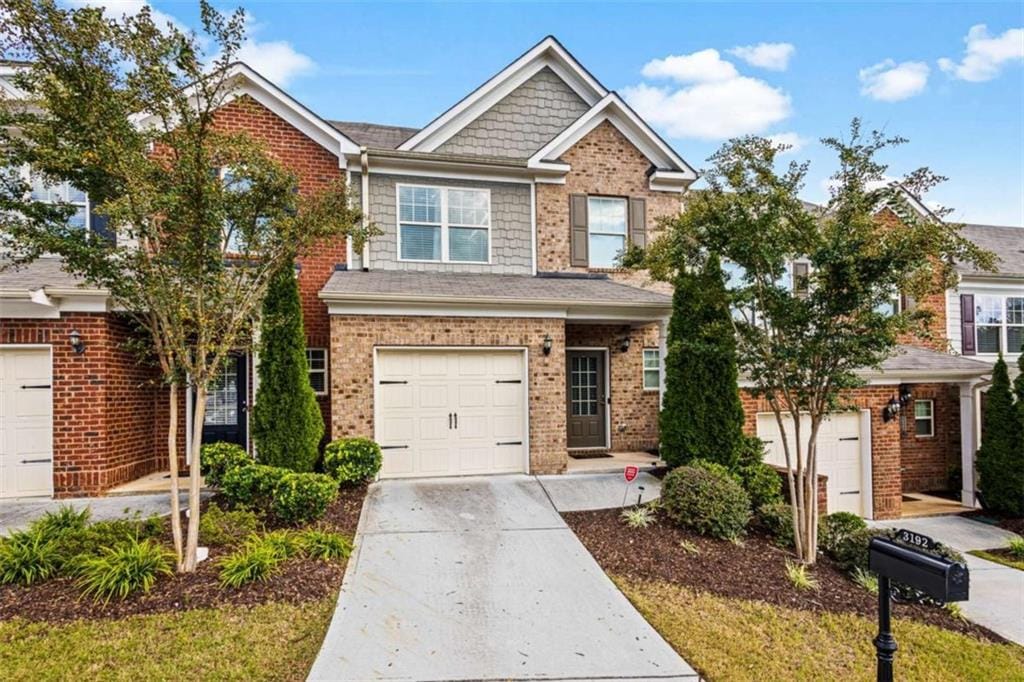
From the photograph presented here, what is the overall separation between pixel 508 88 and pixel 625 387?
722cm

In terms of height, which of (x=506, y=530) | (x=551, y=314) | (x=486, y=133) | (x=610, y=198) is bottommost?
(x=506, y=530)

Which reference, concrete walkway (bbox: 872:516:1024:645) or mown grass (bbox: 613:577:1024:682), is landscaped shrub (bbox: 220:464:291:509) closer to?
mown grass (bbox: 613:577:1024:682)

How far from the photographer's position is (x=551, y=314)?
9289 mm

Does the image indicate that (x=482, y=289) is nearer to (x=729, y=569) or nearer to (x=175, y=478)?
(x=175, y=478)

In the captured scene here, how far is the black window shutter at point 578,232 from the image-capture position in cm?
1127

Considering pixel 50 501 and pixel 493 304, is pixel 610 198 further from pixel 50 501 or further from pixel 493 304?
pixel 50 501

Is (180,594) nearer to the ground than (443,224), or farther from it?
nearer to the ground

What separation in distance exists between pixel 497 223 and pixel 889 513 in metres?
10.1

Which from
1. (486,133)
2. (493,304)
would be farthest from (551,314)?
(486,133)

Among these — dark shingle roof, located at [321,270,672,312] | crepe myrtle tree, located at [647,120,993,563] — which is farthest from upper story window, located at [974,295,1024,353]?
crepe myrtle tree, located at [647,120,993,563]

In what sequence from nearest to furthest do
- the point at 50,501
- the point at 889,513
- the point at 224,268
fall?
the point at 224,268 < the point at 50,501 < the point at 889,513

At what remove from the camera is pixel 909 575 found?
9.66 feet

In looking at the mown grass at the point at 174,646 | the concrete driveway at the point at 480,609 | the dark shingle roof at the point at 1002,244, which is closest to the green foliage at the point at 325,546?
the concrete driveway at the point at 480,609

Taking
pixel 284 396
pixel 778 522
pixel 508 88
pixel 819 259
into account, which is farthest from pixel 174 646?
pixel 508 88
